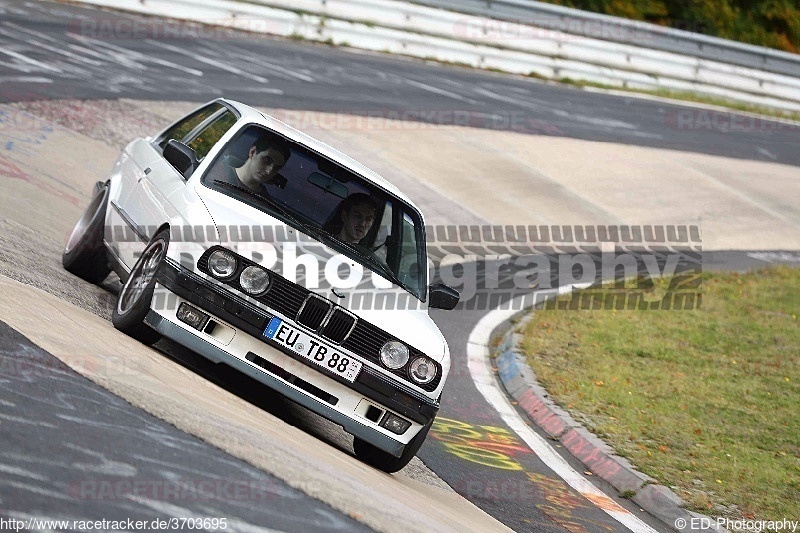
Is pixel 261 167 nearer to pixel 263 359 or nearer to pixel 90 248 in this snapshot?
pixel 263 359

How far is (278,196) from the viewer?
24.7ft

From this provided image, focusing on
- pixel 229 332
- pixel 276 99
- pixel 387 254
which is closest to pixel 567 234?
pixel 276 99

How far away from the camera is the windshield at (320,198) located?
7.43 metres

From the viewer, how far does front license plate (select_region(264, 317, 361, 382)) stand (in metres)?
6.63

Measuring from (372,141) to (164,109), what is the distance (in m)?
3.67

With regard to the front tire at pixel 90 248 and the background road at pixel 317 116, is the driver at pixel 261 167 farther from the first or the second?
the front tire at pixel 90 248

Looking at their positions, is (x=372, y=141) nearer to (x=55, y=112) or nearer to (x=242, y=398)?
(x=55, y=112)

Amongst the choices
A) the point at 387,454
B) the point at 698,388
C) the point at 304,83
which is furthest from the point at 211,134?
the point at 304,83

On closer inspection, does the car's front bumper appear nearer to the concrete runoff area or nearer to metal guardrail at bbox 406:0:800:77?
the concrete runoff area

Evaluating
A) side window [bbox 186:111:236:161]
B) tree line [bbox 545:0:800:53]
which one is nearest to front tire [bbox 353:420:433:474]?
side window [bbox 186:111:236:161]

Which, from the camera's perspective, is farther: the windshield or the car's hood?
the windshield

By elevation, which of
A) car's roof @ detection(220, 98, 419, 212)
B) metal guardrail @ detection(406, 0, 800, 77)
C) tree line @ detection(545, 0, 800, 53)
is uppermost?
tree line @ detection(545, 0, 800, 53)

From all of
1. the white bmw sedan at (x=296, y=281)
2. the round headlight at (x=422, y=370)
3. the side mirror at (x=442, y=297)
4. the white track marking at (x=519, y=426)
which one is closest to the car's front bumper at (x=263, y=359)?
the white bmw sedan at (x=296, y=281)

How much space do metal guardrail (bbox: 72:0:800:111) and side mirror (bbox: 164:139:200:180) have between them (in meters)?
16.0
